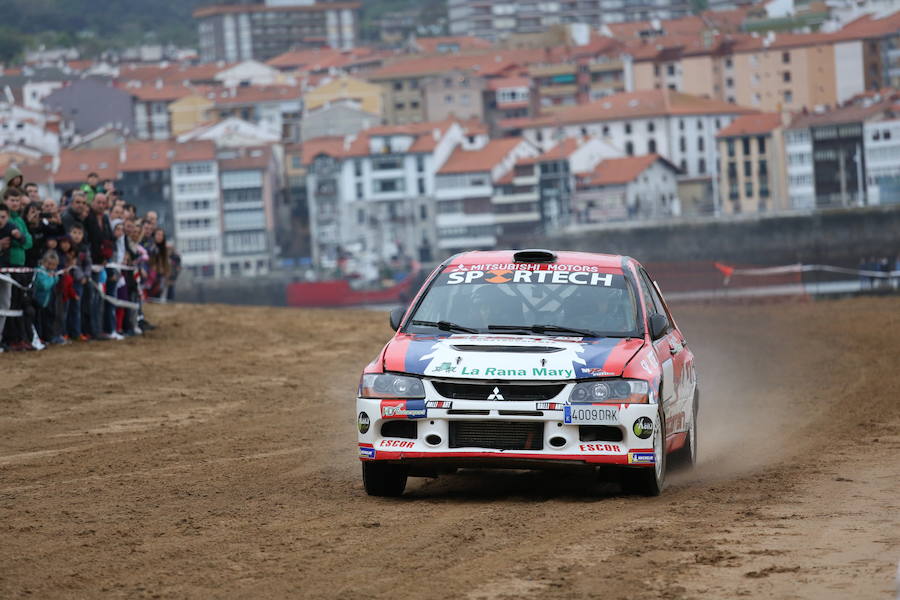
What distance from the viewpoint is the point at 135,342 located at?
2127 cm

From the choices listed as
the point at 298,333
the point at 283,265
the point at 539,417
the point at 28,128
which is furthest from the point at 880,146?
the point at 539,417

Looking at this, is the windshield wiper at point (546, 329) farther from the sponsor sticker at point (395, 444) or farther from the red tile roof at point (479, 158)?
the red tile roof at point (479, 158)

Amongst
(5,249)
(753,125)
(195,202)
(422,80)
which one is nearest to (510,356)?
(5,249)

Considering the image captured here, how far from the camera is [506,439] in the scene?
9578mm

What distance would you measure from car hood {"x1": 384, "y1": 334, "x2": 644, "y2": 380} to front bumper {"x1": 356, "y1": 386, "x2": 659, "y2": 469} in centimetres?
17

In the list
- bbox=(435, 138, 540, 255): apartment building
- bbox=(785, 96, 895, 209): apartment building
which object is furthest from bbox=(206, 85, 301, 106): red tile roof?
bbox=(785, 96, 895, 209): apartment building

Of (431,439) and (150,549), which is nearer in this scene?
(150,549)

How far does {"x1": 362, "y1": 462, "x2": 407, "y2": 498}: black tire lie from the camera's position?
9945 mm

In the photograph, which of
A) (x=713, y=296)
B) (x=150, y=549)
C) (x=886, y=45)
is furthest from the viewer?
(x=886, y=45)

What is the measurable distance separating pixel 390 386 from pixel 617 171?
377 ft

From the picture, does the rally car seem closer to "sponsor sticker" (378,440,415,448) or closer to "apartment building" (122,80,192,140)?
"sponsor sticker" (378,440,415,448)

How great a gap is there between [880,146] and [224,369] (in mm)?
102514

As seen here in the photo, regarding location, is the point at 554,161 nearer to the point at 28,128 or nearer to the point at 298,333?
the point at 28,128

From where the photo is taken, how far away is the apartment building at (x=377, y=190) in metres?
127
